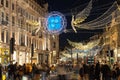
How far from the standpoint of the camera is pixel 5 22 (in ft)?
167

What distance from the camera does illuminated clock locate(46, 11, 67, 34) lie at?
25344 millimetres

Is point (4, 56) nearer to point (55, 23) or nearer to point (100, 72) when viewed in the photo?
point (55, 23)

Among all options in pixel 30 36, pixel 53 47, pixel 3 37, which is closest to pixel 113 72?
pixel 3 37

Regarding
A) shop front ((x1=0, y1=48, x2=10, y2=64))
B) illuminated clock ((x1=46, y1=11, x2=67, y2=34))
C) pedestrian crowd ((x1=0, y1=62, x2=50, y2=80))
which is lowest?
pedestrian crowd ((x1=0, y1=62, x2=50, y2=80))

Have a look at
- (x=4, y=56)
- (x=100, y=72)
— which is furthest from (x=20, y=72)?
(x=4, y=56)

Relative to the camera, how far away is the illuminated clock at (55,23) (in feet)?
83.1

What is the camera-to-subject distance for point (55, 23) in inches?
1011

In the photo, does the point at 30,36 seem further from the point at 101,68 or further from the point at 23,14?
the point at 101,68

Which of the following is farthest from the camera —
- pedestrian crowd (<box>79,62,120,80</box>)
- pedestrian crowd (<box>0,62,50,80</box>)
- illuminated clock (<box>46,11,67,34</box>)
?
pedestrian crowd (<box>0,62,50,80</box>)

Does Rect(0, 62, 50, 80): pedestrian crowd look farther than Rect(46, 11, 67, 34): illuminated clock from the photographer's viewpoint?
Yes

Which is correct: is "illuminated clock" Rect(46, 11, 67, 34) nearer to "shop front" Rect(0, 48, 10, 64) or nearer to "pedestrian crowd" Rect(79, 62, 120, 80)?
"pedestrian crowd" Rect(79, 62, 120, 80)

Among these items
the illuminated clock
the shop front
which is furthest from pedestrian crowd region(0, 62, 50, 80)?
the shop front

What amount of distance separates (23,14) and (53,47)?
3804 cm

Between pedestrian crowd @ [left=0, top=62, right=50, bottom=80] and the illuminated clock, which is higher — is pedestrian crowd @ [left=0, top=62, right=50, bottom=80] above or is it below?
below
